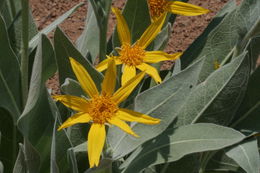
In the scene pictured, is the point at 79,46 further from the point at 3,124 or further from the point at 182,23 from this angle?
the point at 182,23

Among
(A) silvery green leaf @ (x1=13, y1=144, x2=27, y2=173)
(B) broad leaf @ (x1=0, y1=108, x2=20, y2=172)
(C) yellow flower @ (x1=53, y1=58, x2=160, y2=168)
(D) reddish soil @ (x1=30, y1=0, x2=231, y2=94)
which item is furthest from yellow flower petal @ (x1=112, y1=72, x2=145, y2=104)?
(D) reddish soil @ (x1=30, y1=0, x2=231, y2=94)

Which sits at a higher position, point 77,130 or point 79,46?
point 79,46

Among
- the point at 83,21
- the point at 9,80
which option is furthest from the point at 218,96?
the point at 83,21

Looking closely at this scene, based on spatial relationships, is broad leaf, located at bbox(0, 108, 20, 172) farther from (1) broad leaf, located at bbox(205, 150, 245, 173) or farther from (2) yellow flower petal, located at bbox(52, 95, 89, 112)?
(1) broad leaf, located at bbox(205, 150, 245, 173)

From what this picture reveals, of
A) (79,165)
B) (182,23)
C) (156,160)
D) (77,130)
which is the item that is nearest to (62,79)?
(77,130)

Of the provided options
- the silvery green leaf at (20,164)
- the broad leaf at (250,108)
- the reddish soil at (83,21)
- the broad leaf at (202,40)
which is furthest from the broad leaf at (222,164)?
the reddish soil at (83,21)

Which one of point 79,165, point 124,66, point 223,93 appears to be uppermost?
point 124,66

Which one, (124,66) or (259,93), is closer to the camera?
(124,66)
